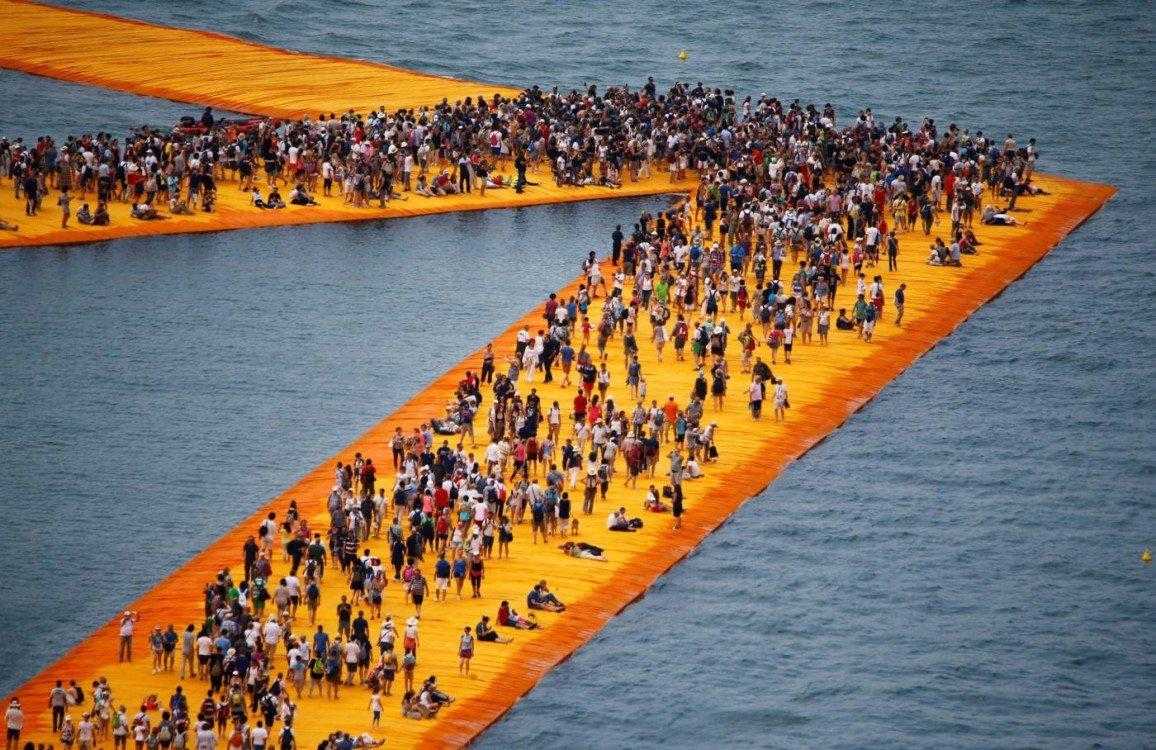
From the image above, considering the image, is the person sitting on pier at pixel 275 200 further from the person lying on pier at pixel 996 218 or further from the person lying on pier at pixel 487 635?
the person lying on pier at pixel 487 635

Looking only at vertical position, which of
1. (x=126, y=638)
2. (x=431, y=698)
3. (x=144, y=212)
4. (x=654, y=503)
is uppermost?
(x=144, y=212)

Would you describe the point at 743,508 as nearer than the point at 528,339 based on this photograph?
Yes

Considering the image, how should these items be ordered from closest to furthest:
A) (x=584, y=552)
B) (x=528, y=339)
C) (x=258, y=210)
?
(x=584, y=552) → (x=528, y=339) → (x=258, y=210)

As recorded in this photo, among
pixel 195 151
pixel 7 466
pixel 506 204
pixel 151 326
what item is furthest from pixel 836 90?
pixel 7 466

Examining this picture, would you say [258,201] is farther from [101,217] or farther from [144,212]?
[101,217]

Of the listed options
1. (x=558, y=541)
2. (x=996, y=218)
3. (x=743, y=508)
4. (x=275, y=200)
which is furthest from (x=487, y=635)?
(x=996, y=218)

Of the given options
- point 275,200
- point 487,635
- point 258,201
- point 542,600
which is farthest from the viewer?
point 275,200
